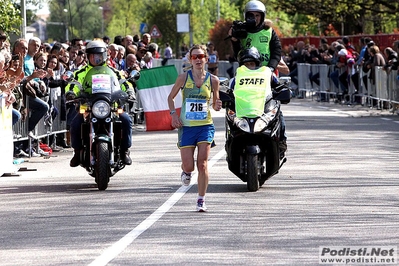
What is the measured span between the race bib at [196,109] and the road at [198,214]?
932mm

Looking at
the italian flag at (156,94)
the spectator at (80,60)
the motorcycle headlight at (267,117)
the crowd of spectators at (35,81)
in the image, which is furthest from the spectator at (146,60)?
the motorcycle headlight at (267,117)

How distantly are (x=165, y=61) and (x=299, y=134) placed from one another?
19539mm

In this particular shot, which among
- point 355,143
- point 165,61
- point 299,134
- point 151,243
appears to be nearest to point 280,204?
point 151,243

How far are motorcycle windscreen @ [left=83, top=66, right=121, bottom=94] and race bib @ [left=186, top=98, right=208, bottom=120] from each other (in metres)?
2.52

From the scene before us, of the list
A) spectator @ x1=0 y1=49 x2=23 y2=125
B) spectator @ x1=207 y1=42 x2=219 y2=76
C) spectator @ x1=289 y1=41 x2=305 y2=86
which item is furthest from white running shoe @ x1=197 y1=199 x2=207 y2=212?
spectator @ x1=207 y1=42 x2=219 y2=76

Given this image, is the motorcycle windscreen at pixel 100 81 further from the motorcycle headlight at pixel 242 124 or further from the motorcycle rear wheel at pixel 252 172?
the motorcycle rear wheel at pixel 252 172

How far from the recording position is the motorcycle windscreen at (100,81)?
611 inches

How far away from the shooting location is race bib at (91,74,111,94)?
15495mm

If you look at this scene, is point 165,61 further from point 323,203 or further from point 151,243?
point 151,243

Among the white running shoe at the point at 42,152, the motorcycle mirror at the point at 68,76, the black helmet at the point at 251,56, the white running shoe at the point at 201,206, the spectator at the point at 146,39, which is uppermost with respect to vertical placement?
the spectator at the point at 146,39

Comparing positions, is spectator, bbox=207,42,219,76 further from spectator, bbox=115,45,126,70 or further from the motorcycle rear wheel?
the motorcycle rear wheel

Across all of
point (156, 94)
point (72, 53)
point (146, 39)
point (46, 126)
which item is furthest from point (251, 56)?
point (146, 39)

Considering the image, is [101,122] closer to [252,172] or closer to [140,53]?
[252,172]

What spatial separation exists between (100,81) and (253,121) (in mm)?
2164
